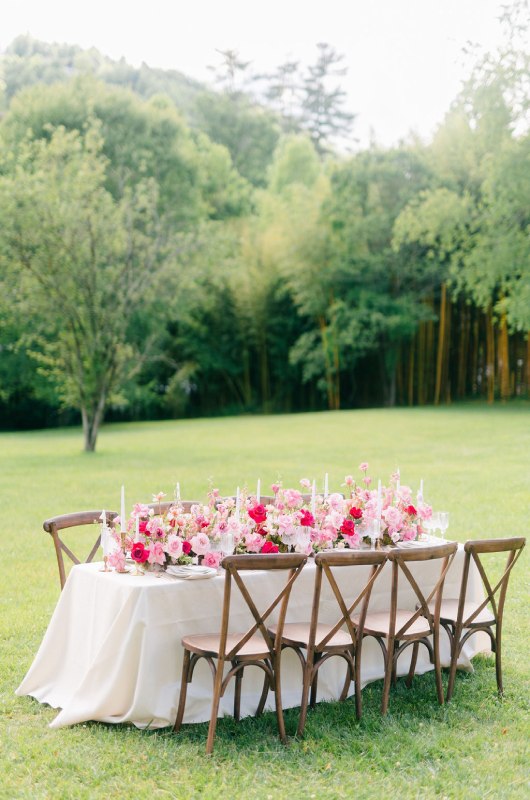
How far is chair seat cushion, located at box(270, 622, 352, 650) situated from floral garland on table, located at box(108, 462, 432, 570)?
40 centimetres

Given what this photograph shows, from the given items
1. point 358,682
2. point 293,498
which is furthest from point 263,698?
point 293,498

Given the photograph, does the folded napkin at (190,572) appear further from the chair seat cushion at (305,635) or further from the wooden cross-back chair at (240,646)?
the chair seat cushion at (305,635)

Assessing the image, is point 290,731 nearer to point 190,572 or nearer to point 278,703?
point 278,703

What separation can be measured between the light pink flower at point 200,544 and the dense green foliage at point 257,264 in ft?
46.6

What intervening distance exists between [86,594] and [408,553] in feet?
5.64

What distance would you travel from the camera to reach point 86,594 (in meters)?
4.89

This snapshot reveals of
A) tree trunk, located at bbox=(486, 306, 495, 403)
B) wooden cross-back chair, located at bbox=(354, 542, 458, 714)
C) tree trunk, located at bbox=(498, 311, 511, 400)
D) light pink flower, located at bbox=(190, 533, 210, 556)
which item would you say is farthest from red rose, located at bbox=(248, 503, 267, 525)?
tree trunk, located at bbox=(486, 306, 495, 403)

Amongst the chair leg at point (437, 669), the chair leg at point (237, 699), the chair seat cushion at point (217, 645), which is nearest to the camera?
the chair seat cushion at point (217, 645)

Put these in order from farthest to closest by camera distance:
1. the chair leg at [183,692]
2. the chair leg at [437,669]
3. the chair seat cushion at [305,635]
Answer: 1. the chair leg at [437,669]
2. the chair seat cushion at [305,635]
3. the chair leg at [183,692]

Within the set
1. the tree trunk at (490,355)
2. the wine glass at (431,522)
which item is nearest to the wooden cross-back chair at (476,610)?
the wine glass at (431,522)

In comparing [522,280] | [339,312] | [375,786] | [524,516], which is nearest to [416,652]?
[375,786]

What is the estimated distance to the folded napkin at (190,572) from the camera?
4656 mm

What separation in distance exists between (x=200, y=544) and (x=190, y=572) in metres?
0.19

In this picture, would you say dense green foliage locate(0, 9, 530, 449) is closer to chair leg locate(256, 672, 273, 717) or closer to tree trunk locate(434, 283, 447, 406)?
tree trunk locate(434, 283, 447, 406)
